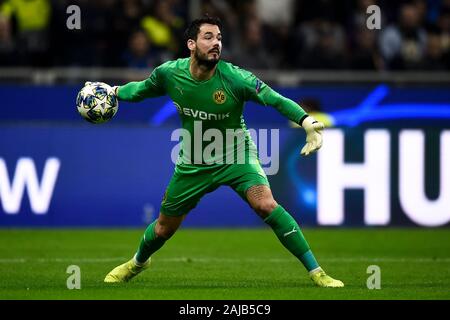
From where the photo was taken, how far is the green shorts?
34.8ft

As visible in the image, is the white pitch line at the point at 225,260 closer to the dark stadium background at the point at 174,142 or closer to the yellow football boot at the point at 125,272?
the dark stadium background at the point at 174,142

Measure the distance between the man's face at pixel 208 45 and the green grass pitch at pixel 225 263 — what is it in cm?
202

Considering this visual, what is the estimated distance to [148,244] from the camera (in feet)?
35.4

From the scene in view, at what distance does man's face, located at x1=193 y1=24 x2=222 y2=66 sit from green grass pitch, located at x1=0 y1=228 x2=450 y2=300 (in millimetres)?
2017

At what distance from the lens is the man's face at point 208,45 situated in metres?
10.4

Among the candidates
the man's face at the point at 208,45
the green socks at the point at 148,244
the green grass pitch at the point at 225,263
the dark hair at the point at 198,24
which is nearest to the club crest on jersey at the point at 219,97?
the man's face at the point at 208,45

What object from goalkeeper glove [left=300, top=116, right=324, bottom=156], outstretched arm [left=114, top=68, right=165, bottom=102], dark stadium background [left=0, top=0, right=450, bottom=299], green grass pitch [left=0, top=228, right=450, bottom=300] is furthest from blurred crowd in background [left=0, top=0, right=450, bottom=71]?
goalkeeper glove [left=300, top=116, right=324, bottom=156]

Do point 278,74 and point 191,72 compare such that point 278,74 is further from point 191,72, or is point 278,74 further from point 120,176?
point 191,72

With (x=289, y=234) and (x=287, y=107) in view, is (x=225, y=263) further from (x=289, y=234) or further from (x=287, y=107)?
(x=287, y=107)

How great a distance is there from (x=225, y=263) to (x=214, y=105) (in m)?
2.95

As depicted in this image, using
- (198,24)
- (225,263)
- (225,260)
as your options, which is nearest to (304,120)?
(198,24)

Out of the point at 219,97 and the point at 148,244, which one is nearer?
the point at 219,97

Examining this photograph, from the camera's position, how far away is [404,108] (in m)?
17.7
